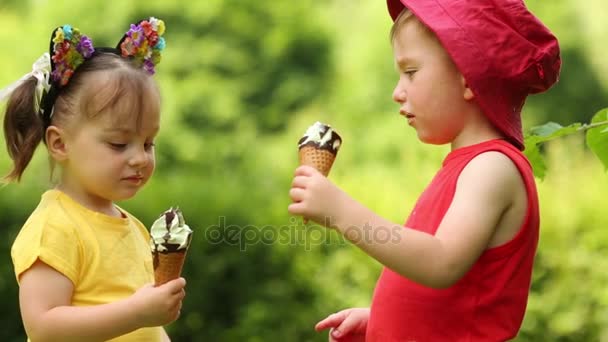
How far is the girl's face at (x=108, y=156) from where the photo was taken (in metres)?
3.02

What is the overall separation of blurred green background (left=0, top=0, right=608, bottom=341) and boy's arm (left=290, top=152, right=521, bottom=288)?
1.58 metres

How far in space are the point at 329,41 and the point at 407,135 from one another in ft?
10.1

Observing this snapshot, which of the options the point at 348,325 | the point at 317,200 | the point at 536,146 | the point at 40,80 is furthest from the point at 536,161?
the point at 40,80

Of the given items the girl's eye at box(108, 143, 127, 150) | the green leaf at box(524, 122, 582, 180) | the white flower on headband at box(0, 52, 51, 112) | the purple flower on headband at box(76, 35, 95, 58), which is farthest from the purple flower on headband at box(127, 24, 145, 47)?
the green leaf at box(524, 122, 582, 180)

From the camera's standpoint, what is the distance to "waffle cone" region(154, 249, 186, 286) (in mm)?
2721

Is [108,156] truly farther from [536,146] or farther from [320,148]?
[536,146]

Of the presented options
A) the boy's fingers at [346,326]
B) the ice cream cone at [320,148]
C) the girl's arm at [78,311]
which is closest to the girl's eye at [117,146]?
the girl's arm at [78,311]

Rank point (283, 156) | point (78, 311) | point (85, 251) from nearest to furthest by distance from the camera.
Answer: point (78, 311) → point (85, 251) → point (283, 156)

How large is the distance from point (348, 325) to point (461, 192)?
69cm

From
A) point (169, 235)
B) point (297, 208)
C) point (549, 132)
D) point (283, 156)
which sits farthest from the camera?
point (283, 156)

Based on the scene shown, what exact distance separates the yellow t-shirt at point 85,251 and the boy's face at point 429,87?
0.99 metres

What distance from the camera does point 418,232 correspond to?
8.34ft

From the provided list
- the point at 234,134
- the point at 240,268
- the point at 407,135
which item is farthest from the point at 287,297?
the point at 234,134

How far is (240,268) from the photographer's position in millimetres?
5922
